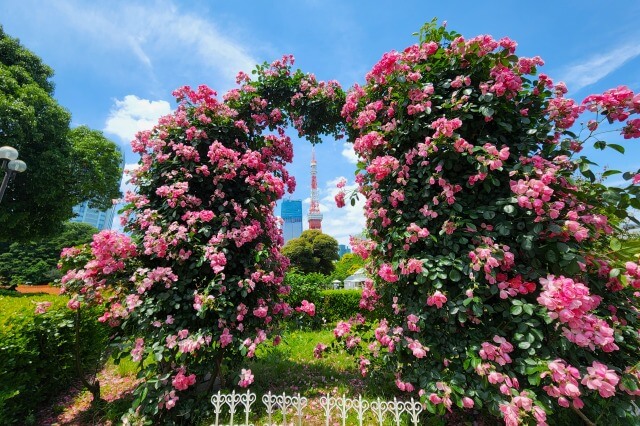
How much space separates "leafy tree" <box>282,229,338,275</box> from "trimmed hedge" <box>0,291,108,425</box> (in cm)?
1649

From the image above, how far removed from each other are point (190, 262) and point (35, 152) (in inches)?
444

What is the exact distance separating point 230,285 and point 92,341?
304 centimetres

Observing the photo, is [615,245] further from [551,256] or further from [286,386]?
[286,386]

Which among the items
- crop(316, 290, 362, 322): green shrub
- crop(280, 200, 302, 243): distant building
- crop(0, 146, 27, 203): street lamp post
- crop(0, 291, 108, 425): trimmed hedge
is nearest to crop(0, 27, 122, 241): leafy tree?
crop(0, 146, 27, 203): street lamp post

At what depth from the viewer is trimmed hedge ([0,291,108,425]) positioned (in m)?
2.91

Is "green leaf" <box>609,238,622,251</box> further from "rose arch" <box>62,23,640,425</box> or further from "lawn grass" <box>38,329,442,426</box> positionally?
"lawn grass" <box>38,329,442,426</box>

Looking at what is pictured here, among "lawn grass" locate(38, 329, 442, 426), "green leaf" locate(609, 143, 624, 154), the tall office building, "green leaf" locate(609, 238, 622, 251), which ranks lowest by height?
"lawn grass" locate(38, 329, 442, 426)

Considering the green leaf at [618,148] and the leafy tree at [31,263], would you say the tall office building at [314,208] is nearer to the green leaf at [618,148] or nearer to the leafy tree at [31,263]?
the leafy tree at [31,263]

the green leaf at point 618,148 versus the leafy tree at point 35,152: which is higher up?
the leafy tree at point 35,152

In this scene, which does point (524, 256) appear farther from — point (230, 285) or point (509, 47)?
point (230, 285)

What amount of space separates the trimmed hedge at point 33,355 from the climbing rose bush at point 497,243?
362 centimetres

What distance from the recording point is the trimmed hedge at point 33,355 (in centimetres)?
291

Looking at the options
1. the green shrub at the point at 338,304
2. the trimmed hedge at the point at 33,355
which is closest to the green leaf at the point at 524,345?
the trimmed hedge at the point at 33,355

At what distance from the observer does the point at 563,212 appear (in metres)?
2.28
